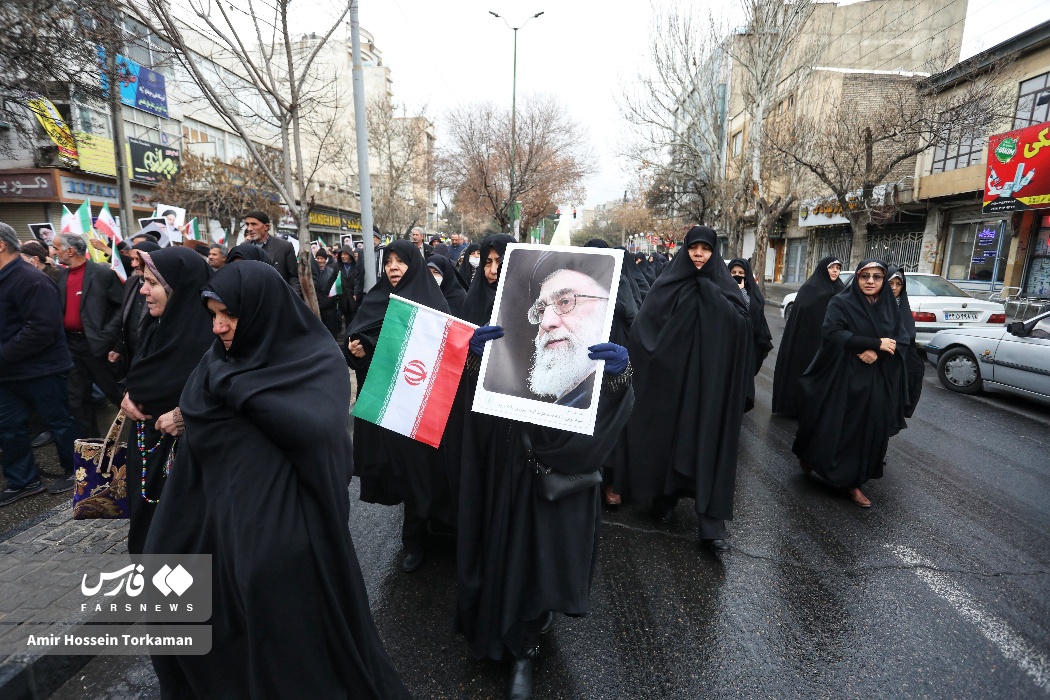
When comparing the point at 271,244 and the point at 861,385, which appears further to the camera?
the point at 271,244

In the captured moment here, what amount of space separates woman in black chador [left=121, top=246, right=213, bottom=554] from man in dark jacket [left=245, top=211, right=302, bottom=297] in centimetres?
376

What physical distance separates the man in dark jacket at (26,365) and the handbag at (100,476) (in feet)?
5.87

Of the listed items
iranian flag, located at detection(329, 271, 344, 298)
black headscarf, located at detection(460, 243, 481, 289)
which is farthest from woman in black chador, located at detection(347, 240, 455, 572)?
iranian flag, located at detection(329, 271, 344, 298)

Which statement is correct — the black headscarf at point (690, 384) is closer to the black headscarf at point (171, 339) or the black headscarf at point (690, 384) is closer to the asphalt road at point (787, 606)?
the asphalt road at point (787, 606)

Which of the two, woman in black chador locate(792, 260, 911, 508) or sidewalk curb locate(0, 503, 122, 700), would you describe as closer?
sidewalk curb locate(0, 503, 122, 700)

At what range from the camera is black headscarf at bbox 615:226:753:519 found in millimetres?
3574

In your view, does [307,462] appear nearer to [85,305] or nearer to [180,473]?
Result: [180,473]

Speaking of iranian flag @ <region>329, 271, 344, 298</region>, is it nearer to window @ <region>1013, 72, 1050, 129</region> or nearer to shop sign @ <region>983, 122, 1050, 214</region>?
shop sign @ <region>983, 122, 1050, 214</region>

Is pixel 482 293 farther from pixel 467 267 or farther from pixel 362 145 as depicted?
pixel 362 145

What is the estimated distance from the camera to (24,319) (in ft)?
12.5

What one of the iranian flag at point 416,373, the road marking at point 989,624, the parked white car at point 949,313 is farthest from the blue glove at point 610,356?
the parked white car at point 949,313

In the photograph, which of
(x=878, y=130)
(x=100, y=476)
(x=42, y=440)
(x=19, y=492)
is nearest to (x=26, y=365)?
(x=19, y=492)

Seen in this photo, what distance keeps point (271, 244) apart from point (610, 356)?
5945 mm

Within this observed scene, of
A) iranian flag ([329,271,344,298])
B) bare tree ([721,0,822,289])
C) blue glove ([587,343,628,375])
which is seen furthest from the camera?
bare tree ([721,0,822,289])
